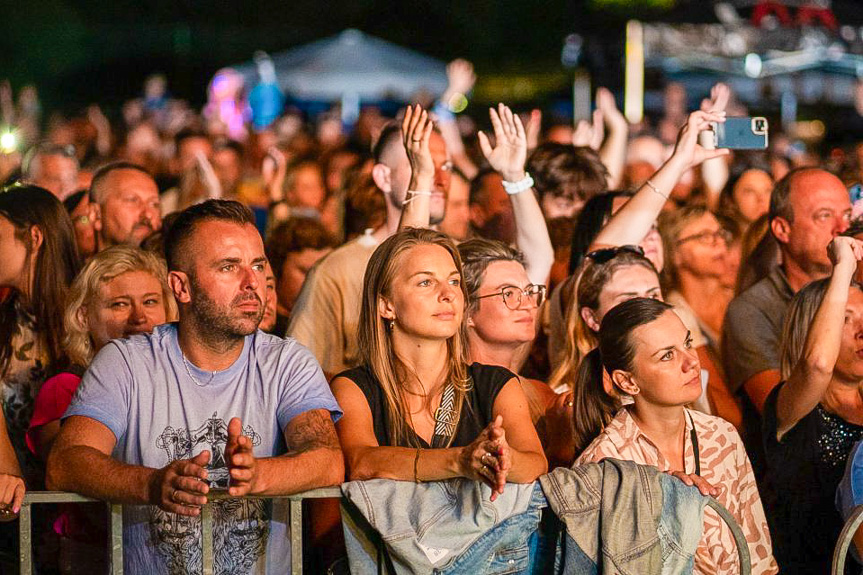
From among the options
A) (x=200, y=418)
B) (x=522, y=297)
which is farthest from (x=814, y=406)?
(x=200, y=418)

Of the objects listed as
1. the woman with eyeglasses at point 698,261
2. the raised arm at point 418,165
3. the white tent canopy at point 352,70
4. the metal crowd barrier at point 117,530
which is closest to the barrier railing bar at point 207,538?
the metal crowd barrier at point 117,530

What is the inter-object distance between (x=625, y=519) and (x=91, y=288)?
251 centimetres

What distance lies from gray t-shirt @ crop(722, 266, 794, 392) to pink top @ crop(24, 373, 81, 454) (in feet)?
10.3

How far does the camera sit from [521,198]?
6516mm

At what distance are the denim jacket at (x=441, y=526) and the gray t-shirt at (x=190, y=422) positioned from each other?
38 centimetres

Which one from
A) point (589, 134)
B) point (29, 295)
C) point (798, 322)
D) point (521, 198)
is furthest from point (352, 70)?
point (798, 322)

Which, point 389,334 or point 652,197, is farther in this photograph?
A: point 652,197

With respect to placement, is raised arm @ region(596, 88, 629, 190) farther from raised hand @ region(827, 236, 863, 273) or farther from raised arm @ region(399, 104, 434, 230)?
raised hand @ region(827, 236, 863, 273)

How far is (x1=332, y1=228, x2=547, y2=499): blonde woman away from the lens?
15.3 feet

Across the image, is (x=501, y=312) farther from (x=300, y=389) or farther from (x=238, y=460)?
(x=238, y=460)

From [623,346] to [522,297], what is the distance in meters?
0.68

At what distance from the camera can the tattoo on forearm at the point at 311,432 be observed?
14.6 ft

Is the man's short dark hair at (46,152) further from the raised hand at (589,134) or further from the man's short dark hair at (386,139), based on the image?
the raised hand at (589,134)

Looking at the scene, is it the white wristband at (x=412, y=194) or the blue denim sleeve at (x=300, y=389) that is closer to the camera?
the blue denim sleeve at (x=300, y=389)
